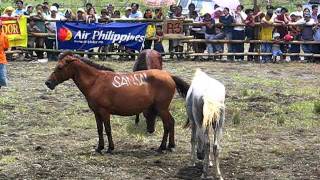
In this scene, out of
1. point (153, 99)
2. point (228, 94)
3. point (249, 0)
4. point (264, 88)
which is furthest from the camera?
point (249, 0)

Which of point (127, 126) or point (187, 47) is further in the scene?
point (187, 47)

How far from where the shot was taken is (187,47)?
22.3 m

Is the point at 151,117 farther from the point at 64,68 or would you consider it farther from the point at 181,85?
the point at 64,68

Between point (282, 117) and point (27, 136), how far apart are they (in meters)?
4.85

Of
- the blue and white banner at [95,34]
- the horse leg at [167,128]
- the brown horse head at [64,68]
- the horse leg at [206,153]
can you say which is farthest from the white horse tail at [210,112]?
the blue and white banner at [95,34]

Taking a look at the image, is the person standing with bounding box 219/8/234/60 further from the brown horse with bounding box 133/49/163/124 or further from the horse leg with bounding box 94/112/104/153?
the horse leg with bounding box 94/112/104/153

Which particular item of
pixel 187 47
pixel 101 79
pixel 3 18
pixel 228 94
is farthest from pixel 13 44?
pixel 101 79

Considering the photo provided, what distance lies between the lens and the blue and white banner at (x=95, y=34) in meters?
21.0

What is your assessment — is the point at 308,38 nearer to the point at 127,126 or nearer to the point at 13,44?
the point at 13,44

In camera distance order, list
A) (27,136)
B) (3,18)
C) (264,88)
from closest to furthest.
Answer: (27,136) → (264,88) → (3,18)

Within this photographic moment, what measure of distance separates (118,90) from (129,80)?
0.26 meters

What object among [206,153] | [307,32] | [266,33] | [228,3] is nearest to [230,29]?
[266,33]

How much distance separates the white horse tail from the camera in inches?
316

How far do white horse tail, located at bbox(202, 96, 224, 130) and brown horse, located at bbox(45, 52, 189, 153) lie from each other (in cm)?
183
